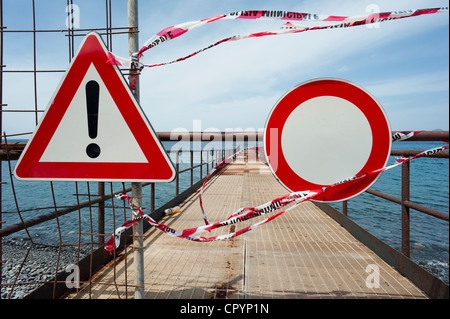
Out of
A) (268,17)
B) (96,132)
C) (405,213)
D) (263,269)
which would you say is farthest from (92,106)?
(405,213)

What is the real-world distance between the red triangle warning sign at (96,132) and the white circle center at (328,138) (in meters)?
0.75

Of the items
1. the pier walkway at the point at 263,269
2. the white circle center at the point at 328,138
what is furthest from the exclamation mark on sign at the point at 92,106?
the white circle center at the point at 328,138

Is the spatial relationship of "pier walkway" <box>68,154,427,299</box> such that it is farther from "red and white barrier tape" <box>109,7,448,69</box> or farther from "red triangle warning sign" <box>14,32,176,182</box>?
"red and white barrier tape" <box>109,7,448,69</box>

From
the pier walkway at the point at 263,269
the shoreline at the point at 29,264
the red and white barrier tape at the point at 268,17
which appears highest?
A: the red and white barrier tape at the point at 268,17

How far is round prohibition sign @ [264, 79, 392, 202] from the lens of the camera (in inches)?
57.7

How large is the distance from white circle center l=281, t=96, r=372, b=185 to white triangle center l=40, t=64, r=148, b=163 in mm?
897

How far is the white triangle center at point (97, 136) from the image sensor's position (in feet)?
5.11

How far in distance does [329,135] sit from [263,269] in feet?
6.02

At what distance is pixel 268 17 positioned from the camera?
154 centimetres

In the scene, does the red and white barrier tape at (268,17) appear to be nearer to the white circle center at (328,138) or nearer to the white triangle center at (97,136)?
the white triangle center at (97,136)

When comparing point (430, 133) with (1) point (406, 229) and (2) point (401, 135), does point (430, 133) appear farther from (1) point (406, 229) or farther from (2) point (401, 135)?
(1) point (406, 229)

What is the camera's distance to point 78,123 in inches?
62.1

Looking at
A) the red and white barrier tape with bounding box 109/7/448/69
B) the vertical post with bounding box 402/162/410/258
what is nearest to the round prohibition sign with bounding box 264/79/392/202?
the red and white barrier tape with bounding box 109/7/448/69
